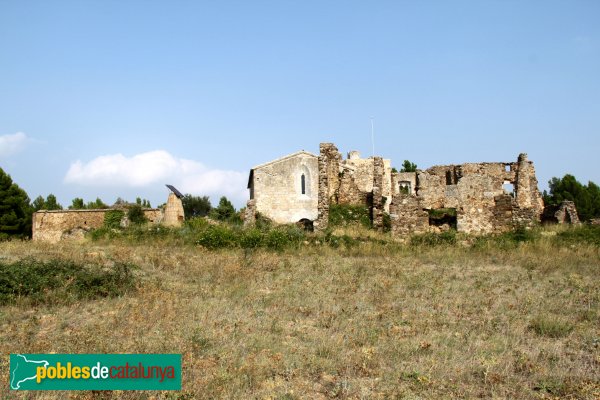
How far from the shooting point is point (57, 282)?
31.1 feet

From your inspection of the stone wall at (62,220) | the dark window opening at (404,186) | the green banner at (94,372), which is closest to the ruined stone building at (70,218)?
the stone wall at (62,220)

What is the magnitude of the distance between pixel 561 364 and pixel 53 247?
46.9ft

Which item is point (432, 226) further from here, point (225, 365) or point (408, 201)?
point (225, 365)

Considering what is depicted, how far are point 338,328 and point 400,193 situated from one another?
16.5m

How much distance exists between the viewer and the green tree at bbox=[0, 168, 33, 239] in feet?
116

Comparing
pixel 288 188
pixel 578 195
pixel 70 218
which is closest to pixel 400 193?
pixel 288 188

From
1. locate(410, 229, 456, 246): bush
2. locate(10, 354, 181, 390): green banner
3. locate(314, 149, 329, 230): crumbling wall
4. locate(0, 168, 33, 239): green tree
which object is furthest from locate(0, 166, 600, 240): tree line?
locate(10, 354, 181, 390): green banner

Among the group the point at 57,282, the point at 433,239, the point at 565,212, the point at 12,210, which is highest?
the point at 12,210

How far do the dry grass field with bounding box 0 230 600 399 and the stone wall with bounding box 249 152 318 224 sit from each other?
1209 centimetres

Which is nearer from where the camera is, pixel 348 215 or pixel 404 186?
pixel 348 215

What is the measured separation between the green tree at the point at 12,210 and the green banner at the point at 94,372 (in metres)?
34.0

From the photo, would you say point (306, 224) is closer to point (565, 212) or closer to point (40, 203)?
point (565, 212)

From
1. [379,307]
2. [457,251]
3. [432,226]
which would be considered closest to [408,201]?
[432,226]

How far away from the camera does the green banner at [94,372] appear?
527 centimetres
